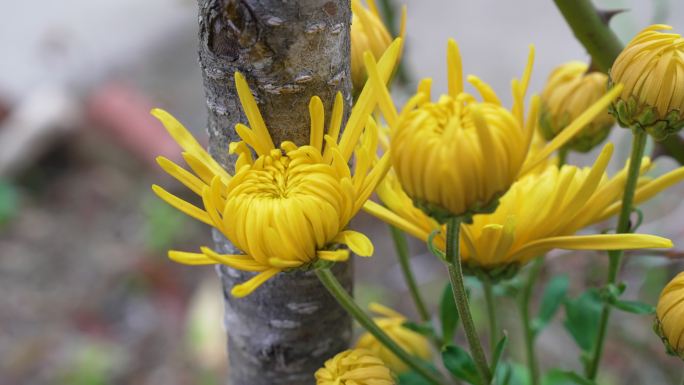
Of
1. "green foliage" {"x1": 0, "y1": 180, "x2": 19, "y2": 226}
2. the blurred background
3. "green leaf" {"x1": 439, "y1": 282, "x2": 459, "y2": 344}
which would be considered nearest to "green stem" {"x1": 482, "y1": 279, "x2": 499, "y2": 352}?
"green leaf" {"x1": 439, "y1": 282, "x2": 459, "y2": 344}

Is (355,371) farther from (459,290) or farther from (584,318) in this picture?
(584,318)

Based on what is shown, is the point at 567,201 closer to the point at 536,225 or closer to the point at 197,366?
Result: the point at 536,225

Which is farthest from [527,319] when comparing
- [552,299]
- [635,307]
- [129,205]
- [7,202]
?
[7,202]

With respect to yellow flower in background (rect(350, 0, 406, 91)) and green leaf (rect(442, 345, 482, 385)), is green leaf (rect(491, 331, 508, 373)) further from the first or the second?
yellow flower in background (rect(350, 0, 406, 91))

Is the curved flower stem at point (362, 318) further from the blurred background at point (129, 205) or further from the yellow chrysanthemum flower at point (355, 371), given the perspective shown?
the blurred background at point (129, 205)

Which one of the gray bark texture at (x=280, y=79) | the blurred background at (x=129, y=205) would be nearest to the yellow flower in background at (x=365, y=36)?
the gray bark texture at (x=280, y=79)

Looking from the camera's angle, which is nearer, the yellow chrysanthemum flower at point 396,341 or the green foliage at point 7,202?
the yellow chrysanthemum flower at point 396,341

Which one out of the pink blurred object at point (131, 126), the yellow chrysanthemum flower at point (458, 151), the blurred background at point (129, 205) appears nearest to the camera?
the yellow chrysanthemum flower at point (458, 151)
